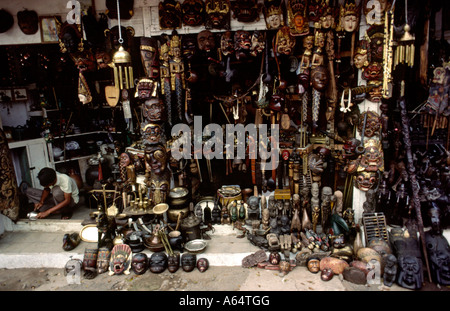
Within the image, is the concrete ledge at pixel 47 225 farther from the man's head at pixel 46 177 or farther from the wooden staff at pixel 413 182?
the wooden staff at pixel 413 182

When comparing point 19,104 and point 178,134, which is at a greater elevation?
point 19,104

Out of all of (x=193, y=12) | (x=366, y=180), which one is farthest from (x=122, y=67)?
(x=366, y=180)

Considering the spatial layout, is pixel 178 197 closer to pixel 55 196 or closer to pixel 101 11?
pixel 55 196

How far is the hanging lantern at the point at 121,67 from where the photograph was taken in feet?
13.8

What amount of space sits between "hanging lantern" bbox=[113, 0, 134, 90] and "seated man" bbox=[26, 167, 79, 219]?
2319 millimetres

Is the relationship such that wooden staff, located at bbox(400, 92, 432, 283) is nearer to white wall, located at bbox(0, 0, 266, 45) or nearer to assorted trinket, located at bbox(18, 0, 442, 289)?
assorted trinket, located at bbox(18, 0, 442, 289)

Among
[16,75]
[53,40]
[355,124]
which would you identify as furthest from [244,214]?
[16,75]

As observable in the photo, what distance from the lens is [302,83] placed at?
5355mm

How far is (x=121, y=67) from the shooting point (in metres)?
4.86

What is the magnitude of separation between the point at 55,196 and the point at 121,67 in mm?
2974

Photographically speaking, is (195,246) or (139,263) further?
(195,246)

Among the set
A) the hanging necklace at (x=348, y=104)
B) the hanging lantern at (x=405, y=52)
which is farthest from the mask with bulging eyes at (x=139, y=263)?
the hanging lantern at (x=405, y=52)

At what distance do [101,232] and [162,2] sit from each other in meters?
3.87
